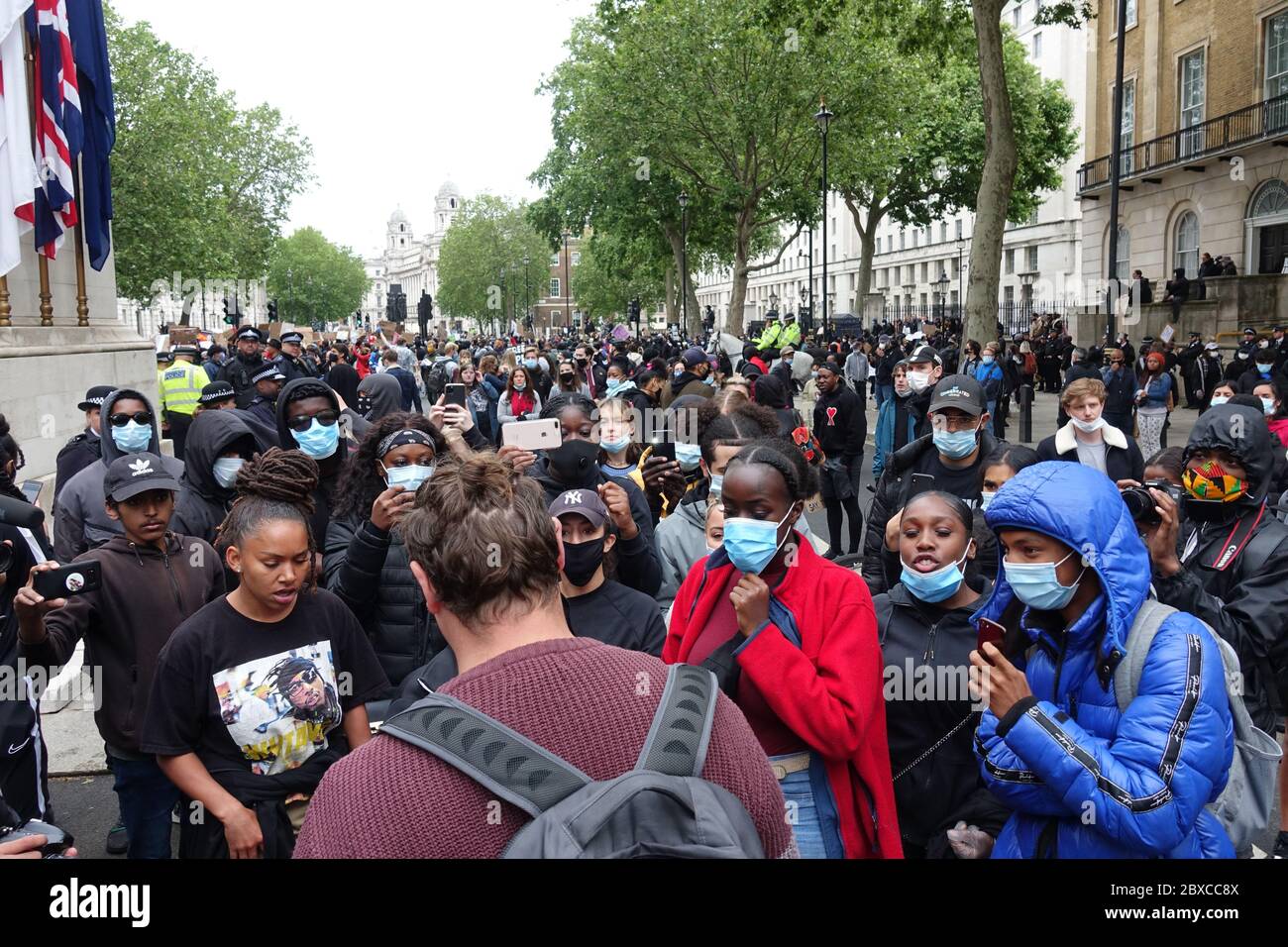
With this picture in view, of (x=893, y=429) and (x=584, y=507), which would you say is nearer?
(x=584, y=507)

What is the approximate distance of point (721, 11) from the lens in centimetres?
3294

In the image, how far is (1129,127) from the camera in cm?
3575

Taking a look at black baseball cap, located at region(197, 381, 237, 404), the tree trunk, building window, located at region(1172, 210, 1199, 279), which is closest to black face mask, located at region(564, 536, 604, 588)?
black baseball cap, located at region(197, 381, 237, 404)

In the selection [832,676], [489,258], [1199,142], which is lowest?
[832,676]

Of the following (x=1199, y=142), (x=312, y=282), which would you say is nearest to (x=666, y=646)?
(x=1199, y=142)

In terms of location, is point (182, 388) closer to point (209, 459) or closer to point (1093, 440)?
point (209, 459)

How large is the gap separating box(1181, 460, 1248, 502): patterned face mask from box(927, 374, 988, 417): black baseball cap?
4.50 ft

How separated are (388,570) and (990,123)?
1581 cm

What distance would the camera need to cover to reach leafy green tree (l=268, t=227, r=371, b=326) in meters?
103

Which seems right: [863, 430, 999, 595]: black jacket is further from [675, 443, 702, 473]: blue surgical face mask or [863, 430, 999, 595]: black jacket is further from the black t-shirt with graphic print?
the black t-shirt with graphic print

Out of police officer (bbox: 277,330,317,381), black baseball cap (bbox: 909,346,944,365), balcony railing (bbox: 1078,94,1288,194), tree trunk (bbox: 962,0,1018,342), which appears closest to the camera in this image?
black baseball cap (bbox: 909,346,944,365)

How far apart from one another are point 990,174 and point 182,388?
1280 cm
